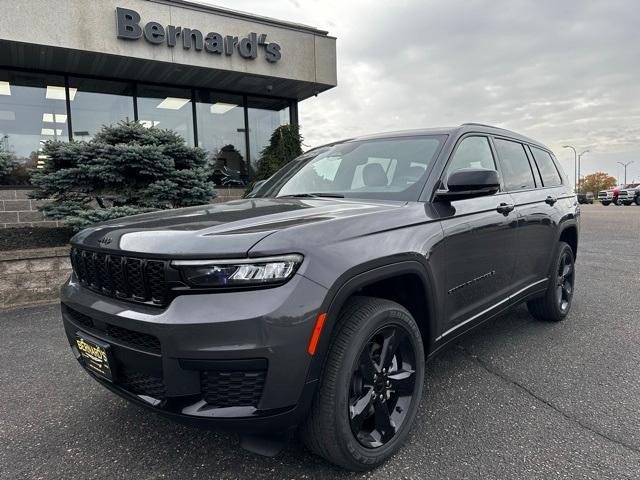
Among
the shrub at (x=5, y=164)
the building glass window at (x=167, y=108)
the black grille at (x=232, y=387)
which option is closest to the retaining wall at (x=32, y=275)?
the shrub at (x=5, y=164)

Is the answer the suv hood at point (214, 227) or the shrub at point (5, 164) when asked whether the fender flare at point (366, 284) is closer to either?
the suv hood at point (214, 227)

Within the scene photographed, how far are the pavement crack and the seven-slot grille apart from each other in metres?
2.34

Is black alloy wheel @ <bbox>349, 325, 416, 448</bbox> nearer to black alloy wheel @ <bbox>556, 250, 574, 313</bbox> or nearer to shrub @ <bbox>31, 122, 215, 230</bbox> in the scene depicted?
black alloy wheel @ <bbox>556, 250, 574, 313</bbox>

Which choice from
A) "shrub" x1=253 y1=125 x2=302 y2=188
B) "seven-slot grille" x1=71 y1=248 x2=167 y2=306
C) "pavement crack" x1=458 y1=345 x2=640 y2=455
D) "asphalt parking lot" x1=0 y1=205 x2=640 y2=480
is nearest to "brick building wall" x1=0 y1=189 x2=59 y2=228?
"shrub" x1=253 y1=125 x2=302 y2=188

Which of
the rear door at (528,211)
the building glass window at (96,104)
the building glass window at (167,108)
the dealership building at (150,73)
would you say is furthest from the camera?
the building glass window at (167,108)

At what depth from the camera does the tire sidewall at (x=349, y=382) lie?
1.90 m

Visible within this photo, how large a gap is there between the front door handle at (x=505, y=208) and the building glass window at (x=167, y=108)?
30.6 ft

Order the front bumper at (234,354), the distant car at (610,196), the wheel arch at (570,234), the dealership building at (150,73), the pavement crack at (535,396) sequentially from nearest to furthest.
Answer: the front bumper at (234,354) → the pavement crack at (535,396) → the wheel arch at (570,234) → the dealership building at (150,73) → the distant car at (610,196)

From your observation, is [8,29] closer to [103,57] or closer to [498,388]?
[103,57]

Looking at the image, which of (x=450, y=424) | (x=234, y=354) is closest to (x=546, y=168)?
(x=450, y=424)

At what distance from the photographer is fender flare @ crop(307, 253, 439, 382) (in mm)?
1826

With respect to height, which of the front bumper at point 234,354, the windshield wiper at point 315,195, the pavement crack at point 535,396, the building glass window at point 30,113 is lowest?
the pavement crack at point 535,396

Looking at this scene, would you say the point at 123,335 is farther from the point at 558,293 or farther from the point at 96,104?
the point at 96,104

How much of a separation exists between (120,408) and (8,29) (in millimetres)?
8617
